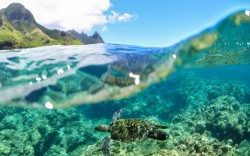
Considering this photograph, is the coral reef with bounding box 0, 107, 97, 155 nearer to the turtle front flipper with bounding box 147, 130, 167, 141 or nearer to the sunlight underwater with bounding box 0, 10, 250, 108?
the sunlight underwater with bounding box 0, 10, 250, 108

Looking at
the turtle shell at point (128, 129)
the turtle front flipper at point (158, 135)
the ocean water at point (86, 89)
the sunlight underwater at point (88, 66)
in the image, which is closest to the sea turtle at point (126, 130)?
the turtle shell at point (128, 129)

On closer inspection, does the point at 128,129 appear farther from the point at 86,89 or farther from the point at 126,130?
the point at 86,89

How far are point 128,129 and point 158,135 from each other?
4.59ft

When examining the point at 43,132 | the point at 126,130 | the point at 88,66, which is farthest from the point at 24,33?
the point at 126,130

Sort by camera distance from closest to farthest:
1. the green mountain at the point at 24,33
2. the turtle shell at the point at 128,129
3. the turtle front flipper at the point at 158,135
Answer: the turtle front flipper at the point at 158,135 < the turtle shell at the point at 128,129 < the green mountain at the point at 24,33

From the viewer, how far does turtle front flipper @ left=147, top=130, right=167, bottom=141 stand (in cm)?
734

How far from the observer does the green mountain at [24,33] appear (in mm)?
18219

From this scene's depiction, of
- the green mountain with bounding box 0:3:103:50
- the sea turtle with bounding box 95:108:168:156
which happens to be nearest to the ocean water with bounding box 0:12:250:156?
the green mountain with bounding box 0:3:103:50

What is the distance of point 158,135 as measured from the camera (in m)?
7.53

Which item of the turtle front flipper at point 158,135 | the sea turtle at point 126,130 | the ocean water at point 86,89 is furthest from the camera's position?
the ocean water at point 86,89

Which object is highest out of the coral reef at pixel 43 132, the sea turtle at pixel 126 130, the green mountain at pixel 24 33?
the green mountain at pixel 24 33

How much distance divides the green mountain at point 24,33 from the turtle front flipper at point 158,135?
40.5ft

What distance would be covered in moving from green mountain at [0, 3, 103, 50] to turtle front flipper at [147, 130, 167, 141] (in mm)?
12330

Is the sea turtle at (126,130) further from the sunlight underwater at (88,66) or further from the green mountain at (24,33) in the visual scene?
the green mountain at (24,33)
